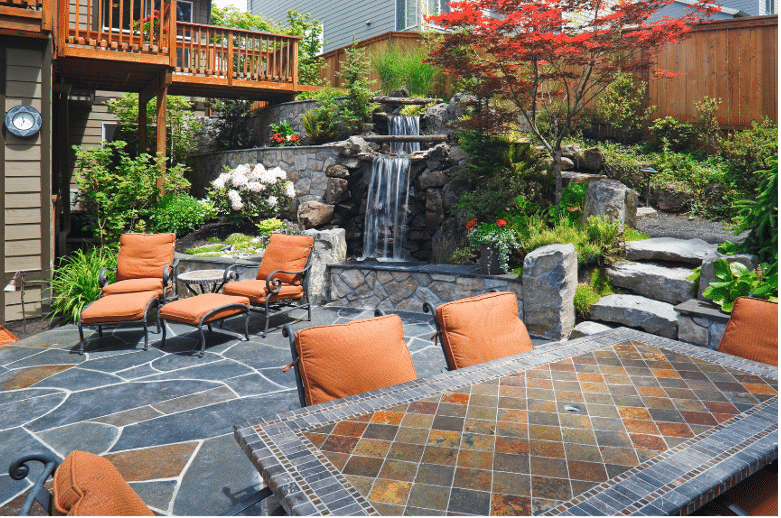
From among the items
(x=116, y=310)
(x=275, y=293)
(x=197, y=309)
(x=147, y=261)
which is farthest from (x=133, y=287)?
(x=275, y=293)

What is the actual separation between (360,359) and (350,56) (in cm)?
925

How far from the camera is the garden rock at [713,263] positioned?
4211mm

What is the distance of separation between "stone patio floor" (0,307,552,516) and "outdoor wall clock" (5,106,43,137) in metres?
2.34

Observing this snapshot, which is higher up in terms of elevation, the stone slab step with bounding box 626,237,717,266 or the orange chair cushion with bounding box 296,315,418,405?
the stone slab step with bounding box 626,237,717,266

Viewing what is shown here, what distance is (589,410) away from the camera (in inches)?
68.7

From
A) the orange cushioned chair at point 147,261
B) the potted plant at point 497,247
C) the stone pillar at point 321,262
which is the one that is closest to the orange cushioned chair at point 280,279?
the stone pillar at point 321,262

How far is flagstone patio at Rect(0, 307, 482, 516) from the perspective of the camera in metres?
2.59

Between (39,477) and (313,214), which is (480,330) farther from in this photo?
(313,214)

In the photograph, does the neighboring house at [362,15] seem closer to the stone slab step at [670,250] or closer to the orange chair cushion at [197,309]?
the stone slab step at [670,250]

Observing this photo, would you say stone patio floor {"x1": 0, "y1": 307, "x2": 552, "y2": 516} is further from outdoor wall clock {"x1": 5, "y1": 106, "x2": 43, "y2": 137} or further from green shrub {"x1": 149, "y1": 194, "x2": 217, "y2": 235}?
green shrub {"x1": 149, "y1": 194, "x2": 217, "y2": 235}

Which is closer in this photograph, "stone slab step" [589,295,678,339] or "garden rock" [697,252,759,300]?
"garden rock" [697,252,759,300]

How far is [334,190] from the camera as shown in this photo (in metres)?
8.48

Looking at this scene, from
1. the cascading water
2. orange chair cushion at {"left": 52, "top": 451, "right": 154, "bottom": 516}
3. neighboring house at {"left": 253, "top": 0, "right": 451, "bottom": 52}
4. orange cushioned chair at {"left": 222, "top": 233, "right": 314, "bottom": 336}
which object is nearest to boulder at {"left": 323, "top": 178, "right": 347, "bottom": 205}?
the cascading water

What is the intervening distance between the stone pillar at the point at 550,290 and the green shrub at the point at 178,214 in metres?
5.69
